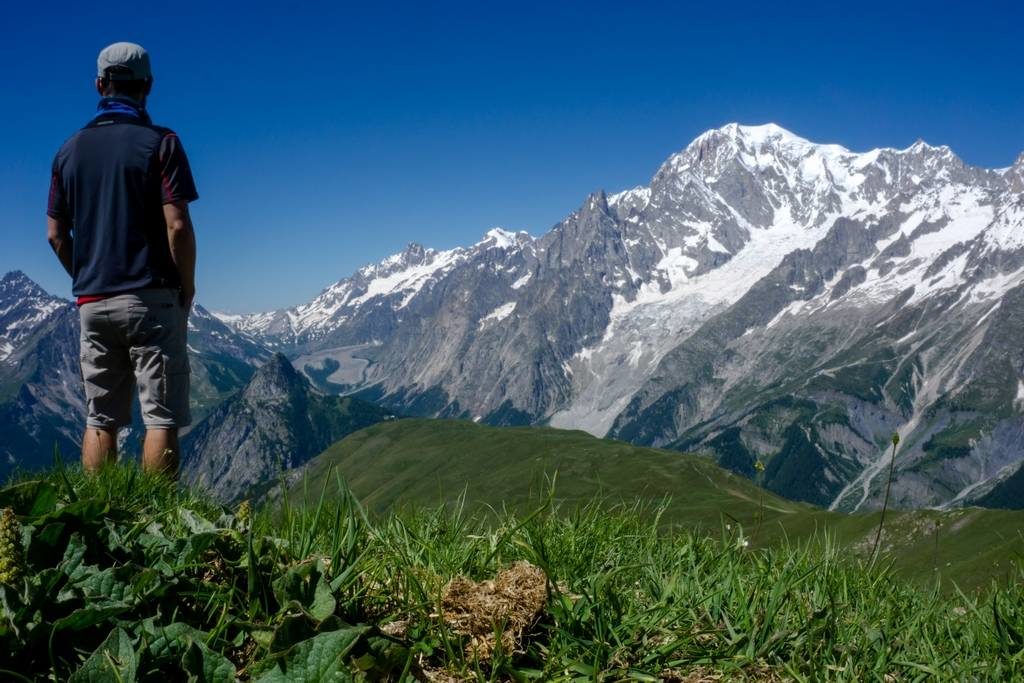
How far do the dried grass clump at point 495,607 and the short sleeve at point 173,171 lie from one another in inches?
280

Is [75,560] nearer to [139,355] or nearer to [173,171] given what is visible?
[139,355]

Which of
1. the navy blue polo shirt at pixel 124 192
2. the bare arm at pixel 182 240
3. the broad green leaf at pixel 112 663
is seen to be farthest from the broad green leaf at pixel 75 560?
the navy blue polo shirt at pixel 124 192

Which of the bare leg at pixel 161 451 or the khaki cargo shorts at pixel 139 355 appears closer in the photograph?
the bare leg at pixel 161 451

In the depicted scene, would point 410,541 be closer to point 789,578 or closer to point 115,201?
point 789,578

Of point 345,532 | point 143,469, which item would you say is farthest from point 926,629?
point 143,469

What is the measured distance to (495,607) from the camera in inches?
169

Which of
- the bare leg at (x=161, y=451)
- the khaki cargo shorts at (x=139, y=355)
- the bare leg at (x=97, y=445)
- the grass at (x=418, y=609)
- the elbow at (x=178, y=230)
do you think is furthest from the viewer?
the khaki cargo shorts at (x=139, y=355)

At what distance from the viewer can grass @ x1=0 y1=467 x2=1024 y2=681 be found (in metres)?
3.58

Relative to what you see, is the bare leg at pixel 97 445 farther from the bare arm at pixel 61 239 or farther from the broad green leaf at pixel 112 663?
the broad green leaf at pixel 112 663

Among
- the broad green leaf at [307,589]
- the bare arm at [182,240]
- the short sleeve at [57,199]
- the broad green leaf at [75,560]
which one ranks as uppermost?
the short sleeve at [57,199]

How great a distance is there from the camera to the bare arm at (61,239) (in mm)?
10594

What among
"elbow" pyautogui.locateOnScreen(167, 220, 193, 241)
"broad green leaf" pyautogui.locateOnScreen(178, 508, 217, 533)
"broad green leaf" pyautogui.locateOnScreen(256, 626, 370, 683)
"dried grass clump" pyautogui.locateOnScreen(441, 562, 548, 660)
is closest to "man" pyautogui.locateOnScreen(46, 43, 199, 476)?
"elbow" pyautogui.locateOnScreen(167, 220, 193, 241)

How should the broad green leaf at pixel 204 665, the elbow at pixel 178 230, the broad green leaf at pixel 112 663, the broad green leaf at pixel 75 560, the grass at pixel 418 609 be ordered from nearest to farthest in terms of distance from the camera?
the broad green leaf at pixel 112 663 → the broad green leaf at pixel 204 665 → the grass at pixel 418 609 → the broad green leaf at pixel 75 560 → the elbow at pixel 178 230

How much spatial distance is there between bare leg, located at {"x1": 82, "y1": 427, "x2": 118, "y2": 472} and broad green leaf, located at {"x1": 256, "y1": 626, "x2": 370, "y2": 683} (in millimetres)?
6835
